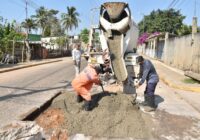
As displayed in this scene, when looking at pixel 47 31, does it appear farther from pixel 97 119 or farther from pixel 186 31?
pixel 97 119

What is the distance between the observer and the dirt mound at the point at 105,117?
20.0 ft

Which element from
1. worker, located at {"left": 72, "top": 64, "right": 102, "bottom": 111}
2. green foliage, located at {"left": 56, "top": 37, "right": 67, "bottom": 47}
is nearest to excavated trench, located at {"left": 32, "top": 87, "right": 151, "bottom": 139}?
worker, located at {"left": 72, "top": 64, "right": 102, "bottom": 111}

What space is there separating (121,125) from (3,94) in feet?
16.8

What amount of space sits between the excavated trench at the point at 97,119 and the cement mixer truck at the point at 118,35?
3139mm

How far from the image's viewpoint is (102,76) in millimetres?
12477

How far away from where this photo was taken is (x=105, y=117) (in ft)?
22.7

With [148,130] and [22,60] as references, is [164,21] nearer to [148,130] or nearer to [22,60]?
[22,60]

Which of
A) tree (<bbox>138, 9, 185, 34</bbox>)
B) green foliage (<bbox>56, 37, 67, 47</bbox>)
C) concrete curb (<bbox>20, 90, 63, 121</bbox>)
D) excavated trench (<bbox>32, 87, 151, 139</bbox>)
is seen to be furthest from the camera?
green foliage (<bbox>56, 37, 67, 47</bbox>)


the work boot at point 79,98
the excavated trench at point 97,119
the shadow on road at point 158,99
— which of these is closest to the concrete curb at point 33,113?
the excavated trench at point 97,119

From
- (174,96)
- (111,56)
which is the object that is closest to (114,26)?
(111,56)

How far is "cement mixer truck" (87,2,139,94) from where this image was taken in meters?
11.4

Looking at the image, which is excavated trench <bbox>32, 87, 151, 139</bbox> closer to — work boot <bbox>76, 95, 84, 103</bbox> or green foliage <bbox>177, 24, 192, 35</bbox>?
work boot <bbox>76, 95, 84, 103</bbox>

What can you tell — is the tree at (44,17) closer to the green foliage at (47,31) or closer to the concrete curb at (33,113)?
the green foliage at (47,31)

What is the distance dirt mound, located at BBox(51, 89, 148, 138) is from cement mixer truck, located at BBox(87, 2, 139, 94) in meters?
3.05
